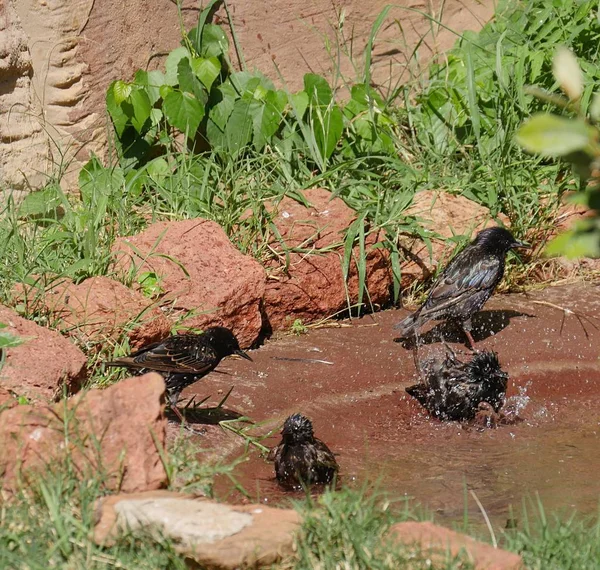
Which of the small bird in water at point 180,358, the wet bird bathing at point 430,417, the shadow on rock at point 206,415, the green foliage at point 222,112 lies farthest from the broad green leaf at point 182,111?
the shadow on rock at point 206,415

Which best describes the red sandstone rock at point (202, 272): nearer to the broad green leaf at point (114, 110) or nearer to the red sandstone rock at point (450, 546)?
the broad green leaf at point (114, 110)

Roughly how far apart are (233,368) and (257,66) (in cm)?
374

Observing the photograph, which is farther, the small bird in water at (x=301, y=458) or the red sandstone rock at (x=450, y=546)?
the small bird in water at (x=301, y=458)

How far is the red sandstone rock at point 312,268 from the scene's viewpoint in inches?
311

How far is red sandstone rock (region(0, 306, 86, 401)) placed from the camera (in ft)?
18.2

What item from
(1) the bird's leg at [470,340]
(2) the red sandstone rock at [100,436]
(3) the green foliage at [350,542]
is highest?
(2) the red sandstone rock at [100,436]

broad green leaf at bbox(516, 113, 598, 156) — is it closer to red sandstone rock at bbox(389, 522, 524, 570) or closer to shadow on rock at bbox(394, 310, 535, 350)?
red sandstone rock at bbox(389, 522, 524, 570)

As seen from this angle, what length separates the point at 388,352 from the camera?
24.7 feet

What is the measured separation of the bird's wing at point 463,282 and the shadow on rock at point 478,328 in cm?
30

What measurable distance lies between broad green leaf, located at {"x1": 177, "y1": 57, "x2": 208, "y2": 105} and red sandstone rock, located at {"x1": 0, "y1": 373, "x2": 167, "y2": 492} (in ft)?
16.4

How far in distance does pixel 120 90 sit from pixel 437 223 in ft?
9.35

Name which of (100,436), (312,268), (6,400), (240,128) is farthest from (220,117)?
(100,436)

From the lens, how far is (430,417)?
700cm

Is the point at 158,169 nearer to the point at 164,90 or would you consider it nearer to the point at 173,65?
the point at 164,90
